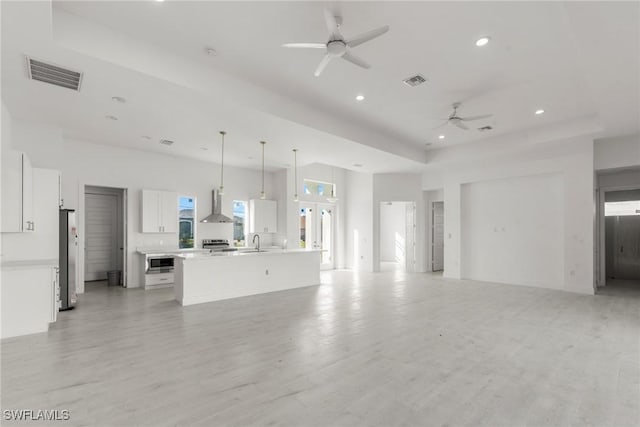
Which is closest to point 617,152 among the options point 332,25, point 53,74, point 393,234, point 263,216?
point 332,25

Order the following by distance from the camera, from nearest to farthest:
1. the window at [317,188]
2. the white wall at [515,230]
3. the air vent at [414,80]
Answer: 1. the air vent at [414,80]
2. the white wall at [515,230]
3. the window at [317,188]

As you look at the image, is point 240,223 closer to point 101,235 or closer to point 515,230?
point 101,235

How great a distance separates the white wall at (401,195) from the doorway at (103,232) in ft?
23.6

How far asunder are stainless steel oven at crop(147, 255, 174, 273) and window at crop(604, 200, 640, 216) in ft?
38.2

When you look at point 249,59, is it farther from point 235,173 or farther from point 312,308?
point 235,173

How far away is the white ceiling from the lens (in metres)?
3.18

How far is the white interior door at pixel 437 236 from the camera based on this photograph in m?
10.4

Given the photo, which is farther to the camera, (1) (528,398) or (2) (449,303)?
(2) (449,303)

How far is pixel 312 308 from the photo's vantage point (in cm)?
543

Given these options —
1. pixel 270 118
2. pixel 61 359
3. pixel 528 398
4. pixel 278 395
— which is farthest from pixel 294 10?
pixel 61 359

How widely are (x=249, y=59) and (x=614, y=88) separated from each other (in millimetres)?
5047

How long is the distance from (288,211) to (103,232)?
503 centimetres

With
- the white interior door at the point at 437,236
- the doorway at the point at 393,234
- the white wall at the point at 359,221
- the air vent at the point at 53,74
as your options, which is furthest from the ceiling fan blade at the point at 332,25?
the doorway at the point at 393,234

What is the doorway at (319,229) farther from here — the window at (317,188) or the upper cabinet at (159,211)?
the upper cabinet at (159,211)
